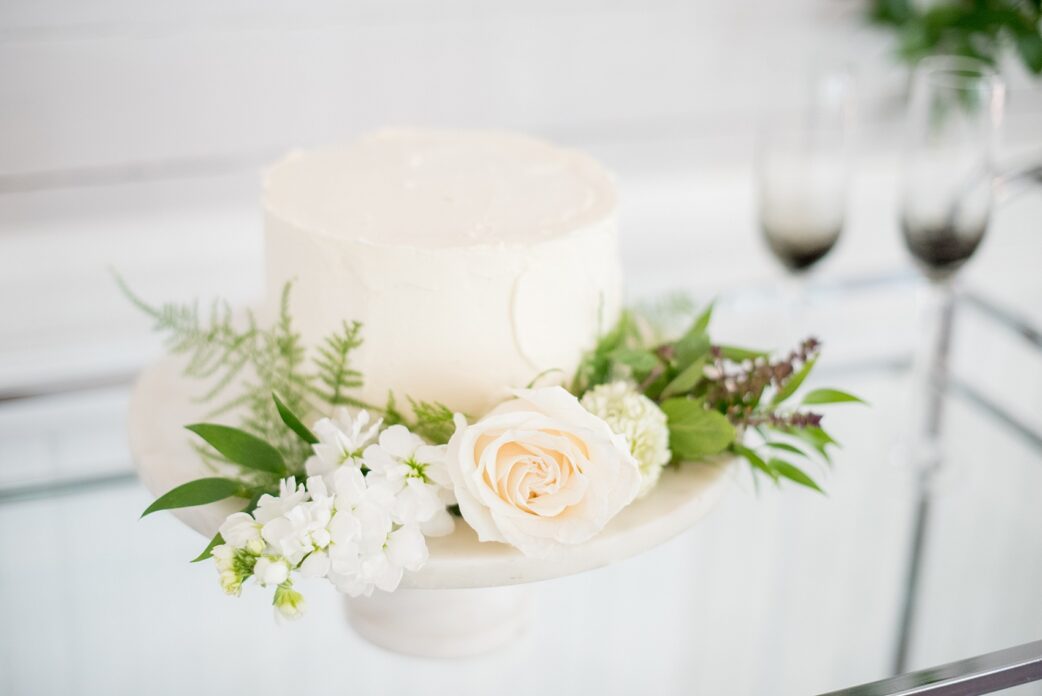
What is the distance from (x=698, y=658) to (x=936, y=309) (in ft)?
1.51

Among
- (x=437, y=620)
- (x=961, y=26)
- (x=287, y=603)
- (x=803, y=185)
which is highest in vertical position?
(x=961, y=26)

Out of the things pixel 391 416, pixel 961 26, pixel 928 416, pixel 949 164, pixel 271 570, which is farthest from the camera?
pixel 961 26

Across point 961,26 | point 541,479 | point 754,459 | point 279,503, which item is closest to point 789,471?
point 754,459

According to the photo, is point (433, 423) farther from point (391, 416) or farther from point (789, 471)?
point (789, 471)

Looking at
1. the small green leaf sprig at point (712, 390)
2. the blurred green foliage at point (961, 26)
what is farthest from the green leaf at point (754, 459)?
the blurred green foliage at point (961, 26)

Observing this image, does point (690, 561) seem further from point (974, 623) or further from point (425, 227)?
point (425, 227)

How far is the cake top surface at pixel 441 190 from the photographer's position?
0.60 metres

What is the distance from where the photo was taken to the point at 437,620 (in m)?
0.67

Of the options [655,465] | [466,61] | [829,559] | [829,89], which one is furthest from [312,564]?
[466,61]

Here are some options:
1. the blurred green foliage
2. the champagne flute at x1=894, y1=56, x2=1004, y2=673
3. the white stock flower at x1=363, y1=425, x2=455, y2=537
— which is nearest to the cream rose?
the white stock flower at x1=363, y1=425, x2=455, y2=537

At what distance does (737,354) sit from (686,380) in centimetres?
5

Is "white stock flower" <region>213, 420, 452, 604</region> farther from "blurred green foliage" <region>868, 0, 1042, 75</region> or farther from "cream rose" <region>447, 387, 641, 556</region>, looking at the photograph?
"blurred green foliage" <region>868, 0, 1042, 75</region>

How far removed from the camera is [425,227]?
60 centimetres

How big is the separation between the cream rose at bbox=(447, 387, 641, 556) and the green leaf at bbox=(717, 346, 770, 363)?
6.1 inches
